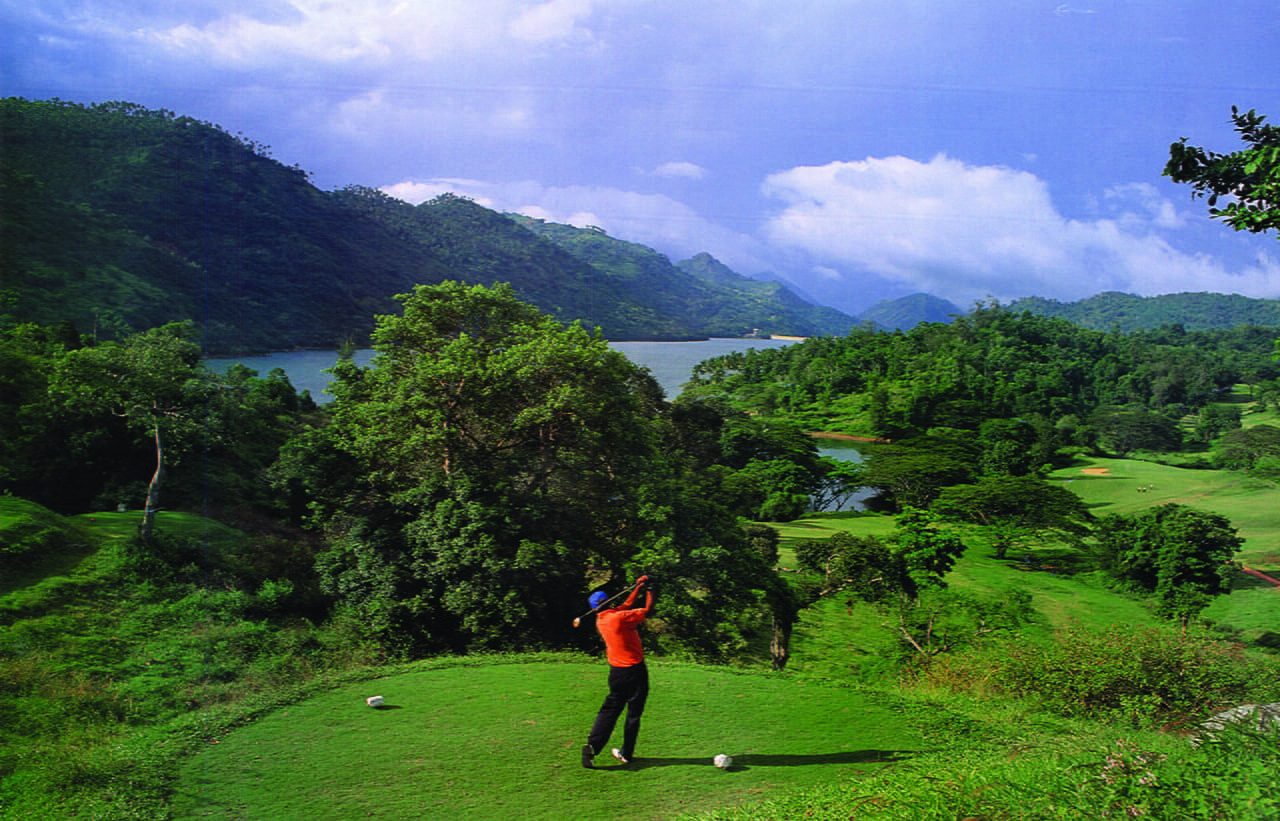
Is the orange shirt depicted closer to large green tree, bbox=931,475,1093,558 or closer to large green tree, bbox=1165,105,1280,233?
large green tree, bbox=1165,105,1280,233

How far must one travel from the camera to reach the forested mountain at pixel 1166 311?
10162 centimetres

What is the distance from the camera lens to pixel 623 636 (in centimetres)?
479

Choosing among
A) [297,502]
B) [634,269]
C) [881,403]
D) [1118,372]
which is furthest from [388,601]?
[1118,372]

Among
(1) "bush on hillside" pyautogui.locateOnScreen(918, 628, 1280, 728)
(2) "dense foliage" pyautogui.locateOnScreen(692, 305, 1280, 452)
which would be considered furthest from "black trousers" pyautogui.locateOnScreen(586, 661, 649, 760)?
(2) "dense foliage" pyautogui.locateOnScreen(692, 305, 1280, 452)

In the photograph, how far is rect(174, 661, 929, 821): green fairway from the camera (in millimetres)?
4344

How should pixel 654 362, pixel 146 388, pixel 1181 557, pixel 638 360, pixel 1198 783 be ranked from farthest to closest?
pixel 654 362 → pixel 638 360 → pixel 1181 557 → pixel 146 388 → pixel 1198 783

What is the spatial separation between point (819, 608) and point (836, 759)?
13606mm

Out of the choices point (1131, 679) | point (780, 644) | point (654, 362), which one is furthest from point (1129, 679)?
point (654, 362)

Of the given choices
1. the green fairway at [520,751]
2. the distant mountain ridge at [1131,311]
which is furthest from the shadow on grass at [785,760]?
the distant mountain ridge at [1131,311]

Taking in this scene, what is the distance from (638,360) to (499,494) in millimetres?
22300

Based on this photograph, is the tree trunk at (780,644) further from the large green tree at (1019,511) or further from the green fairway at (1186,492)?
the green fairway at (1186,492)

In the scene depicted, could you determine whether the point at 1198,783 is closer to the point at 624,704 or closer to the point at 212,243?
the point at 624,704

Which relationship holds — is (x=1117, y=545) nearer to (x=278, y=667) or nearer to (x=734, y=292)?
(x=278, y=667)

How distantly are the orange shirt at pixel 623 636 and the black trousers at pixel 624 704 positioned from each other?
0.06 metres
